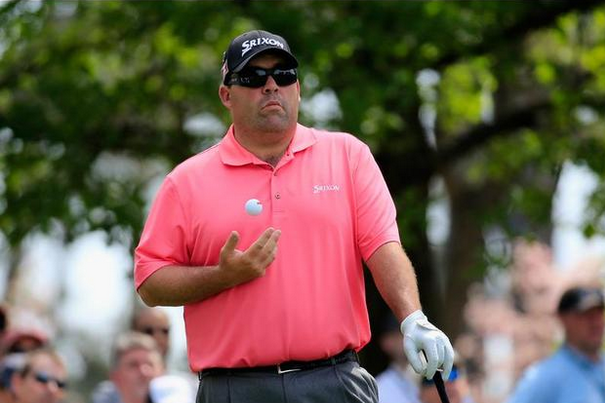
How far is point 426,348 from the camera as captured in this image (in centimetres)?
544

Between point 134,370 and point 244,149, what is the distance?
3695 mm

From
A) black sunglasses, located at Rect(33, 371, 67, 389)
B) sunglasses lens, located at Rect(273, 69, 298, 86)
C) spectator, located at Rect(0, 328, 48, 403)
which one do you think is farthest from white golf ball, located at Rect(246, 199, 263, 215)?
spectator, located at Rect(0, 328, 48, 403)

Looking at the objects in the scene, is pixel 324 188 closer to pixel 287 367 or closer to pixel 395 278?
pixel 395 278

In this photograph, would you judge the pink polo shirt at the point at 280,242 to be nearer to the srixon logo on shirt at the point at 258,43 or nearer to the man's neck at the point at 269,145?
the man's neck at the point at 269,145

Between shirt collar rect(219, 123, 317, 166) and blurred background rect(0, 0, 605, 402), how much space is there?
693cm

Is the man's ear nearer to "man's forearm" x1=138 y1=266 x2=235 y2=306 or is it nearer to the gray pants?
"man's forearm" x1=138 y1=266 x2=235 y2=306

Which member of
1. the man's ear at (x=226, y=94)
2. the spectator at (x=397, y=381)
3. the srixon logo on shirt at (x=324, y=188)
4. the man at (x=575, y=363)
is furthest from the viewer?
the spectator at (x=397, y=381)

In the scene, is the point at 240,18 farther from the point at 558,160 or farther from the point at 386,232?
the point at 386,232

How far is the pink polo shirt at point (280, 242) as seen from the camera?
5.66m

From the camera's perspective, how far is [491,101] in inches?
747

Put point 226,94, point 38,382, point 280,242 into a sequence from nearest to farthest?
point 280,242, point 226,94, point 38,382

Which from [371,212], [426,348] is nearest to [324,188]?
[371,212]

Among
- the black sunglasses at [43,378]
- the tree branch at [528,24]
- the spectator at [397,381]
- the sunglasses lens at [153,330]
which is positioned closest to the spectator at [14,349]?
the black sunglasses at [43,378]

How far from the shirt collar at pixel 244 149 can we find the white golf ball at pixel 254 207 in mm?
242
